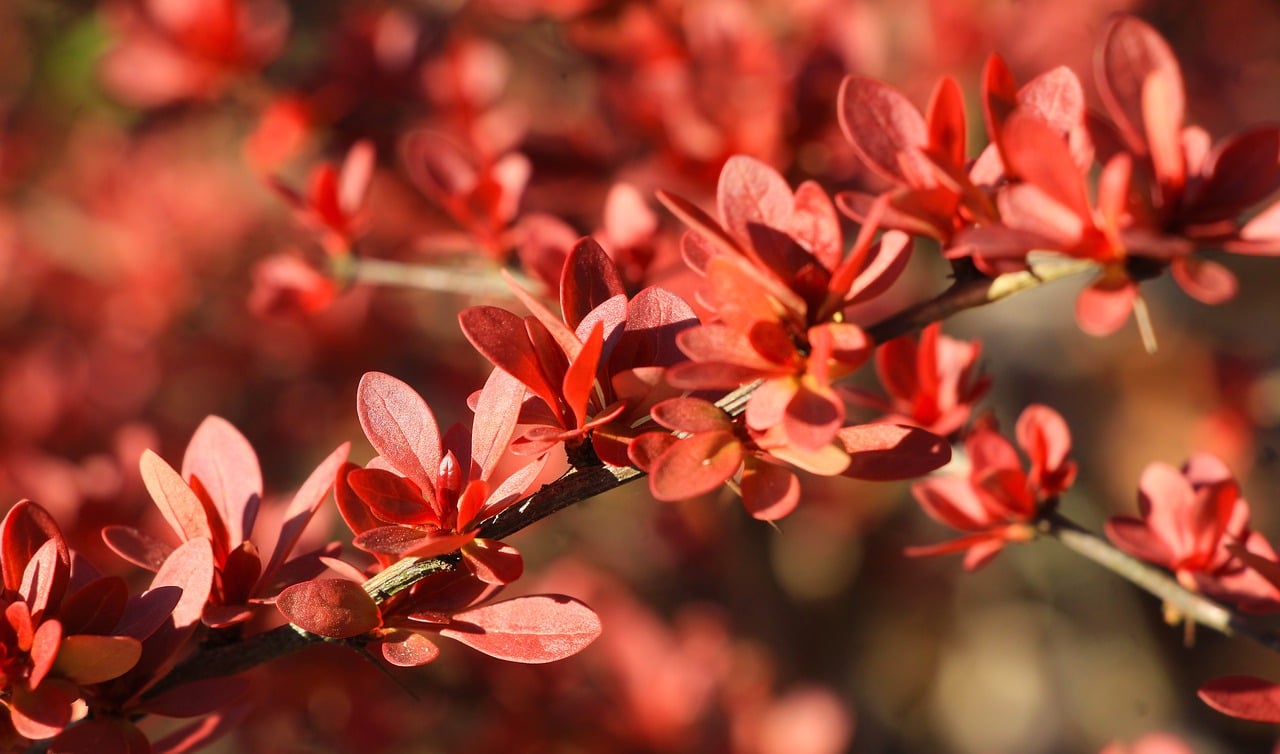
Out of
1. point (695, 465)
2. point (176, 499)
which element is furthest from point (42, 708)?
point (695, 465)

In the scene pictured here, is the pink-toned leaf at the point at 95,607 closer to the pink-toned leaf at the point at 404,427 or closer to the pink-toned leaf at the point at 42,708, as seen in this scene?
the pink-toned leaf at the point at 42,708

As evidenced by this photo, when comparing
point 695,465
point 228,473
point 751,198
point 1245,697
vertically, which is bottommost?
point 1245,697

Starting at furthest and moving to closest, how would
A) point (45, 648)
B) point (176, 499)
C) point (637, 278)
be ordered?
point (637, 278)
point (176, 499)
point (45, 648)

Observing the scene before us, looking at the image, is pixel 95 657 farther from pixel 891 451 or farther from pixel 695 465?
pixel 891 451

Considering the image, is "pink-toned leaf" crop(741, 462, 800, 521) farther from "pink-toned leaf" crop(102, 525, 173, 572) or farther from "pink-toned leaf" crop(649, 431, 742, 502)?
"pink-toned leaf" crop(102, 525, 173, 572)

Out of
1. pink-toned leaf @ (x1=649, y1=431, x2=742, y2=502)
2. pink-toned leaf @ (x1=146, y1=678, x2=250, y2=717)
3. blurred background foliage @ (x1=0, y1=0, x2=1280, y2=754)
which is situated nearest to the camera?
pink-toned leaf @ (x1=649, y1=431, x2=742, y2=502)

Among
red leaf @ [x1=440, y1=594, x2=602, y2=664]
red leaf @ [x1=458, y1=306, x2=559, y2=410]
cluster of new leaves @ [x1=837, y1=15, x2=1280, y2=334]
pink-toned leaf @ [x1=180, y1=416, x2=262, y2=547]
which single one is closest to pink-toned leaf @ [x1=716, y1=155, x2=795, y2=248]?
cluster of new leaves @ [x1=837, y1=15, x2=1280, y2=334]

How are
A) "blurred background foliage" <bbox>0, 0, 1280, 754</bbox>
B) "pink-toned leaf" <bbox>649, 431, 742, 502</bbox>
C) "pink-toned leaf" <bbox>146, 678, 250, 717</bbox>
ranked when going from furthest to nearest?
"blurred background foliage" <bbox>0, 0, 1280, 754</bbox>, "pink-toned leaf" <bbox>146, 678, 250, 717</bbox>, "pink-toned leaf" <bbox>649, 431, 742, 502</bbox>

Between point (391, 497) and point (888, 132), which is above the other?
point (888, 132)
